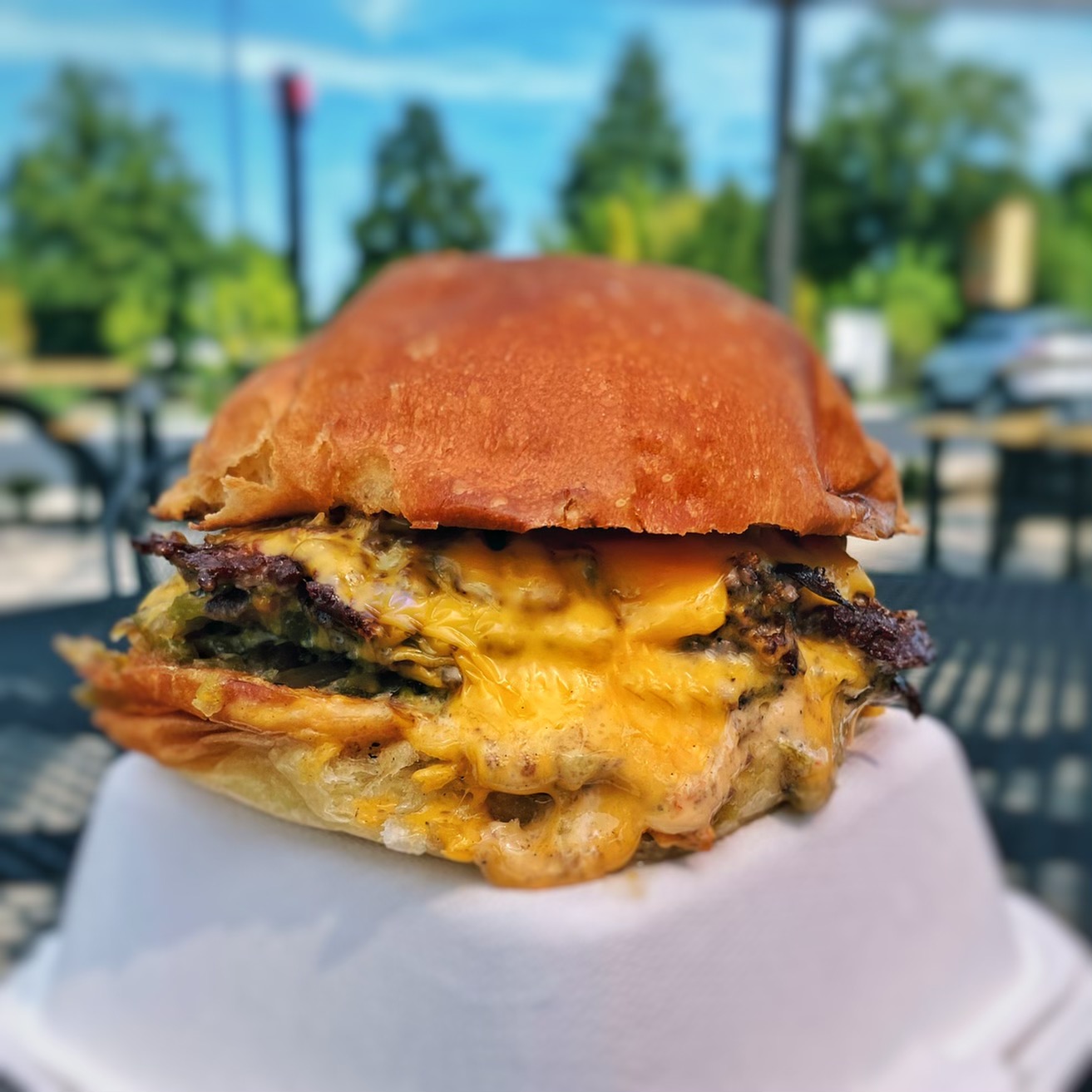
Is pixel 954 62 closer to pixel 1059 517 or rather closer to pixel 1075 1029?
pixel 1059 517

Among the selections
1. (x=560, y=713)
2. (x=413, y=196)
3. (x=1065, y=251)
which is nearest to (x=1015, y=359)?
(x=1065, y=251)

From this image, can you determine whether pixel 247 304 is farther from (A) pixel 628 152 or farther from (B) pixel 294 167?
(A) pixel 628 152

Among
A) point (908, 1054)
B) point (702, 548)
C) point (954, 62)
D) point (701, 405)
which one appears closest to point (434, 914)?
point (702, 548)

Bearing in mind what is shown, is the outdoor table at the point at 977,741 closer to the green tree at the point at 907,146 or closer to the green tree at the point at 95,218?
the green tree at the point at 95,218

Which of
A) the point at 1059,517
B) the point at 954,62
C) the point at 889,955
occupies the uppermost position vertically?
the point at 954,62

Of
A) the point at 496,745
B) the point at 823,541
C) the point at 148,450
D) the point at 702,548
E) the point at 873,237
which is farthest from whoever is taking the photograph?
the point at 873,237

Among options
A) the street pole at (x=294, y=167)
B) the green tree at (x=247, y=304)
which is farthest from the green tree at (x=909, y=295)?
the green tree at (x=247, y=304)

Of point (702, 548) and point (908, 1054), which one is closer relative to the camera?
point (702, 548)
